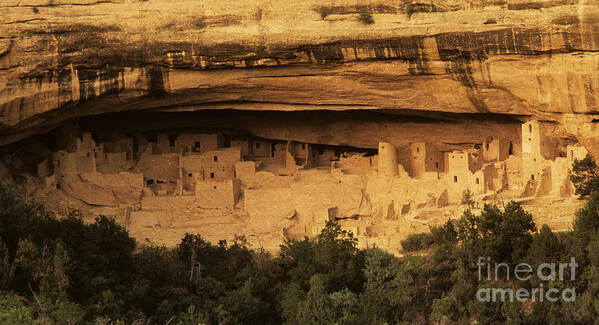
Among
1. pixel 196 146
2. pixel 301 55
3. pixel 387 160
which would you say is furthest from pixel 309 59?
pixel 196 146

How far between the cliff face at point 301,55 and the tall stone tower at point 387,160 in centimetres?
179

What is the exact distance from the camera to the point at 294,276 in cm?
2345

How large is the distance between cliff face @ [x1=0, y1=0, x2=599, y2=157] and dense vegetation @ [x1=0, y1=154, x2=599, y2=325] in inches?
85.4

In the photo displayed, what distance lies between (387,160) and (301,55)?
3.91 meters

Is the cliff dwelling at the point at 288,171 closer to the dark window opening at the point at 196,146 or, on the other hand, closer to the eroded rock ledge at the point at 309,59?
the dark window opening at the point at 196,146

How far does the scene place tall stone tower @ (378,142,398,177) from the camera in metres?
27.0

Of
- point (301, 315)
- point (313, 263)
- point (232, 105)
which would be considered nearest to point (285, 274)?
point (313, 263)

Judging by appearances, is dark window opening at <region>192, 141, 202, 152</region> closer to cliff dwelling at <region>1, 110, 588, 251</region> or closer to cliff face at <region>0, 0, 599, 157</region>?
cliff dwelling at <region>1, 110, 588, 251</region>

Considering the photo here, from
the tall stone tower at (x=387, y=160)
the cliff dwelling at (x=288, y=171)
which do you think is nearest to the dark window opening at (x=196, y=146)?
the cliff dwelling at (x=288, y=171)

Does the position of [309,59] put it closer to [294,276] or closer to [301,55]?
[301,55]

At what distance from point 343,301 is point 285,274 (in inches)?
82.6

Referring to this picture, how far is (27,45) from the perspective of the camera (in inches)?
948

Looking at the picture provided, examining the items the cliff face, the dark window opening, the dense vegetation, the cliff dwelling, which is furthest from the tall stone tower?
the dark window opening

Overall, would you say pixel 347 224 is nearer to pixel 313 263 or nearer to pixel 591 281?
pixel 313 263
